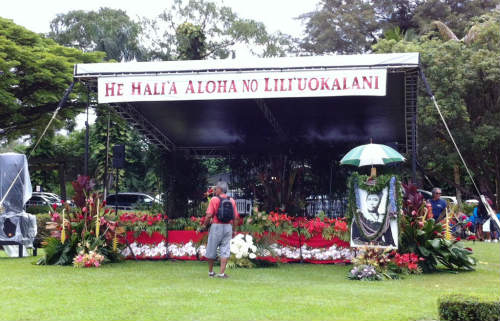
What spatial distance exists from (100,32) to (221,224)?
105ft

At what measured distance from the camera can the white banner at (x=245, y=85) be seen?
35.9ft

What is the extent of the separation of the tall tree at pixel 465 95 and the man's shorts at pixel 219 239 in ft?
53.3

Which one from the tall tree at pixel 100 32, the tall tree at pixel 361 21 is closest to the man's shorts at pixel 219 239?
the tall tree at pixel 100 32

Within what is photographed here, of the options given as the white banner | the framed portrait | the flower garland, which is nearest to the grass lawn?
the flower garland

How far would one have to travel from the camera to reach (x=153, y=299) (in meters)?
7.74

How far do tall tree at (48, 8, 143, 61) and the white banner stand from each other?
26572 mm

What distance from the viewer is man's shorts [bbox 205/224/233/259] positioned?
32.3ft

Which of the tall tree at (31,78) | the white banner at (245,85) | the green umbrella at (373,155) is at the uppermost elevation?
the tall tree at (31,78)

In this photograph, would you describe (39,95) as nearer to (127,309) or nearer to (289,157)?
(289,157)

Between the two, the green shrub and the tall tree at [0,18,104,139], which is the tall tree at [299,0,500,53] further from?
the green shrub

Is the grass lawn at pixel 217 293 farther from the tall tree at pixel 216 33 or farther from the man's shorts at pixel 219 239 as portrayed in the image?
the tall tree at pixel 216 33

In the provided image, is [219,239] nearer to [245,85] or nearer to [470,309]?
[245,85]

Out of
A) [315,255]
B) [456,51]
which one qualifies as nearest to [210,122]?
[315,255]

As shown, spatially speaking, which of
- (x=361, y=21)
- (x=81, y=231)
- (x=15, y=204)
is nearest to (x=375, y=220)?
(x=81, y=231)
